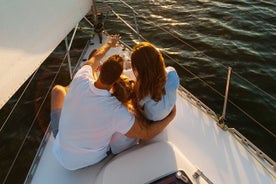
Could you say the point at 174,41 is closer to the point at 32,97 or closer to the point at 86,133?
the point at 32,97

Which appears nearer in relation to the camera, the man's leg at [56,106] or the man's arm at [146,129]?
the man's arm at [146,129]

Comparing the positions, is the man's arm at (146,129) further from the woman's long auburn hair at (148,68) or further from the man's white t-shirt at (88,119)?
the woman's long auburn hair at (148,68)

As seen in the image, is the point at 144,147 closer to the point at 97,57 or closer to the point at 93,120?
the point at 93,120

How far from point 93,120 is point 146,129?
1.57ft

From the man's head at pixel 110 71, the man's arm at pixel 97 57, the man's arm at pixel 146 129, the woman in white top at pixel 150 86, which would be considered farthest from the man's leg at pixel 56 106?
the man's head at pixel 110 71

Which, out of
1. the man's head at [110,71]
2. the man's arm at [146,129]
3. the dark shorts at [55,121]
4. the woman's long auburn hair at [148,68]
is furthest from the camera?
the dark shorts at [55,121]

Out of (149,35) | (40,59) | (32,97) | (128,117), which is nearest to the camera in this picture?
(128,117)

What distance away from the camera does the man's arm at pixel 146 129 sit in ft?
8.39

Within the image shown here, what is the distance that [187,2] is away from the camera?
8.61 m

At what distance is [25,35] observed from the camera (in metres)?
2.67

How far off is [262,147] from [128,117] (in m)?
2.91

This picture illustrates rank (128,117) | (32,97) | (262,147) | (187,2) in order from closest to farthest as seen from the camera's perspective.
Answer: (128,117) → (262,147) → (32,97) → (187,2)

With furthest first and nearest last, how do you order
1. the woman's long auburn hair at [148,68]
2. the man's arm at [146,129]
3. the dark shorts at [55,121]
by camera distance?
the dark shorts at [55,121] < the man's arm at [146,129] < the woman's long auburn hair at [148,68]

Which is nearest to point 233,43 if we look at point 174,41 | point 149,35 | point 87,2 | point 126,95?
point 174,41
